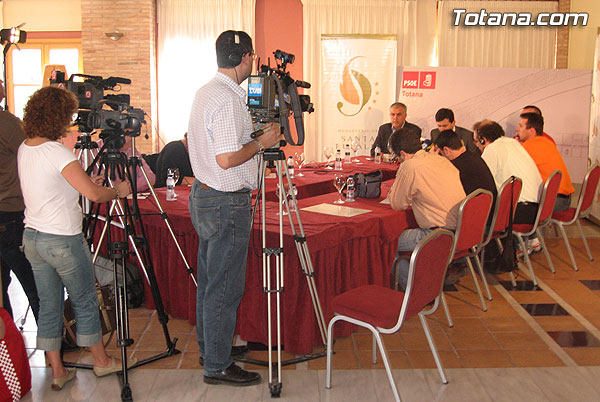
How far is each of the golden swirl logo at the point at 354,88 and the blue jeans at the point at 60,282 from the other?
6578 mm

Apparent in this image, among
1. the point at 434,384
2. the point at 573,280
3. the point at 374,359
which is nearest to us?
the point at 434,384

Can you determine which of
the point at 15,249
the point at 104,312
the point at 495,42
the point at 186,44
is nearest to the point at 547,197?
the point at 104,312

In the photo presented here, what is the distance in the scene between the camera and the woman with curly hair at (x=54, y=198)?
8.93 ft

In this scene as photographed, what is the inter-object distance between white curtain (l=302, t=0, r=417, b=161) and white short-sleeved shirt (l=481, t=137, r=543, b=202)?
4.26m

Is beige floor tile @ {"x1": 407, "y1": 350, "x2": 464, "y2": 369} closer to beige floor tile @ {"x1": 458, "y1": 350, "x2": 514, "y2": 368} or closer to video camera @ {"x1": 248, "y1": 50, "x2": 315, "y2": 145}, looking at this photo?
beige floor tile @ {"x1": 458, "y1": 350, "x2": 514, "y2": 368}

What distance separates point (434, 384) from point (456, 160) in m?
1.91

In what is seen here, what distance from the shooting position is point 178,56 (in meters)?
8.97

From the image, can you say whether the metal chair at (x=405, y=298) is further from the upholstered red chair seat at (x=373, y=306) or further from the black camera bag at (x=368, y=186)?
the black camera bag at (x=368, y=186)

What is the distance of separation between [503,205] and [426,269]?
192cm

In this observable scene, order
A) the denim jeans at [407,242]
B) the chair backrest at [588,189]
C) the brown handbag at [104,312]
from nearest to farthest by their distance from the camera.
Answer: the brown handbag at [104,312], the denim jeans at [407,242], the chair backrest at [588,189]

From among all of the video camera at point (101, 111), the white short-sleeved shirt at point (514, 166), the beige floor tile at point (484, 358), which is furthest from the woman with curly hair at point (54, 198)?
the white short-sleeved shirt at point (514, 166)

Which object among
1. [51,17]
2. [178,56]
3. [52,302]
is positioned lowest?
[52,302]

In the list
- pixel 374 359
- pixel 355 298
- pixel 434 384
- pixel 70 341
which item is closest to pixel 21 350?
pixel 70 341

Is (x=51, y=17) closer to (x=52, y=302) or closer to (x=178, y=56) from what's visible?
(x=178, y=56)
